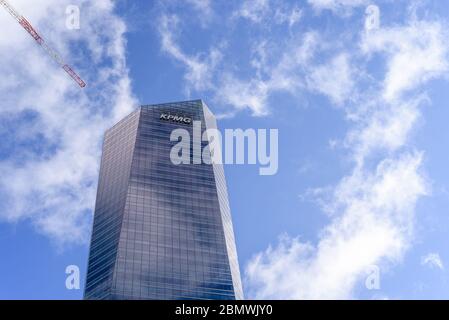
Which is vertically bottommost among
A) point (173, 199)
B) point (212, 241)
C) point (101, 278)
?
point (101, 278)

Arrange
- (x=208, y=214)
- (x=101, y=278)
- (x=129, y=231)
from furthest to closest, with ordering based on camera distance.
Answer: (x=208, y=214)
(x=129, y=231)
(x=101, y=278)

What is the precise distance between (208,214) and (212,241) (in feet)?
42.3

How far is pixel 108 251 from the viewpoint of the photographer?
565 feet

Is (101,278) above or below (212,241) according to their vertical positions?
below
